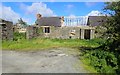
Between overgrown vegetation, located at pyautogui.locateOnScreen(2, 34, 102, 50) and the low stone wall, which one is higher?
the low stone wall

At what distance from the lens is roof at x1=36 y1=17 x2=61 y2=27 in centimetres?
4525

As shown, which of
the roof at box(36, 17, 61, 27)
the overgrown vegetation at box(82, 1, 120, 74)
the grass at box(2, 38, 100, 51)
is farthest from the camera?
the roof at box(36, 17, 61, 27)

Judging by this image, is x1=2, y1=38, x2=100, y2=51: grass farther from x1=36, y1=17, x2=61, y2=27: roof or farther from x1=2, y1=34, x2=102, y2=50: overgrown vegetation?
x1=36, y1=17, x2=61, y2=27: roof

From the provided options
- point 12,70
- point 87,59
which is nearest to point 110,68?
point 87,59

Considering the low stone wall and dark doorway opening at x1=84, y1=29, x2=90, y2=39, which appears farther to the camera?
dark doorway opening at x1=84, y1=29, x2=90, y2=39

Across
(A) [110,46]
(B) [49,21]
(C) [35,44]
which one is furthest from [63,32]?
(A) [110,46]

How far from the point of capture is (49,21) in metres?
46.3

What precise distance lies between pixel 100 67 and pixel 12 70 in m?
4.99

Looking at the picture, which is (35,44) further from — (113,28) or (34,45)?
(113,28)

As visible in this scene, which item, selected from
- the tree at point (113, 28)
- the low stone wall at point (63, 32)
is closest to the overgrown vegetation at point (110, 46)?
the tree at point (113, 28)

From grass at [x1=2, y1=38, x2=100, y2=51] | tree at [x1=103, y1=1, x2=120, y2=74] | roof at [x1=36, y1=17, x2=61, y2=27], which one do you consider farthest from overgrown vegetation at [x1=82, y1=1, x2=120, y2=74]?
roof at [x1=36, y1=17, x2=61, y2=27]

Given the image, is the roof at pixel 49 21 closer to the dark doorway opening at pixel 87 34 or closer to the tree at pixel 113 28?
the dark doorway opening at pixel 87 34

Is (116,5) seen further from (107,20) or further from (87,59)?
(87,59)

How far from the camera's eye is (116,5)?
1944 cm
